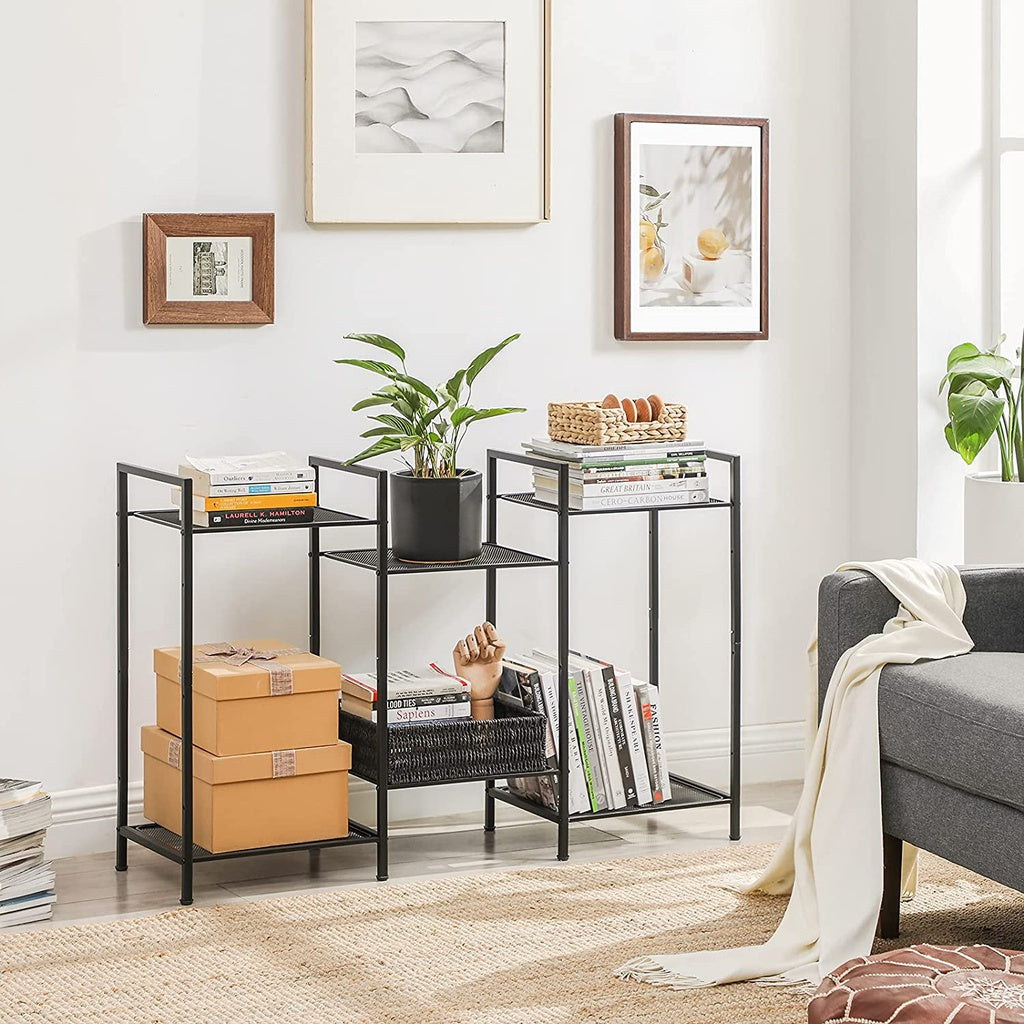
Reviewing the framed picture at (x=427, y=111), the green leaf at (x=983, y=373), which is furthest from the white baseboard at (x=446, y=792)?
the framed picture at (x=427, y=111)

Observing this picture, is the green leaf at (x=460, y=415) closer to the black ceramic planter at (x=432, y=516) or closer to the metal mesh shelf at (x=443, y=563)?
the black ceramic planter at (x=432, y=516)

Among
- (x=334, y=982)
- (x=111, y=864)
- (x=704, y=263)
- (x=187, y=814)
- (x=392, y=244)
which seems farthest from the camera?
(x=704, y=263)

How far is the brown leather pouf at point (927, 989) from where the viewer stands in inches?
73.2

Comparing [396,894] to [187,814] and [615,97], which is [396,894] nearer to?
[187,814]

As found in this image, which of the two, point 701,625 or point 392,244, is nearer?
point 392,244

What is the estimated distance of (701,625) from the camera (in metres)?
3.88

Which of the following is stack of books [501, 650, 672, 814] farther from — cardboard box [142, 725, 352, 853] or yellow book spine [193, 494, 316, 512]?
yellow book spine [193, 494, 316, 512]

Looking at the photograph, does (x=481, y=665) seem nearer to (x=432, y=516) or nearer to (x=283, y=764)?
(x=432, y=516)

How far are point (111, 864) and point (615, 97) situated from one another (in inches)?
80.3

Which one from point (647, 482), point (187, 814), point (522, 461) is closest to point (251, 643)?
point (187, 814)

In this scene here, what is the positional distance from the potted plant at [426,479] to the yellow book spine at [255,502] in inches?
4.8

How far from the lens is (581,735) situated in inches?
133

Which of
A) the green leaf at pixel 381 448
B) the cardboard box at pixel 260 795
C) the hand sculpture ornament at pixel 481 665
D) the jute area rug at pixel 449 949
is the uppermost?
the green leaf at pixel 381 448

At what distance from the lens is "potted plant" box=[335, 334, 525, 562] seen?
3143mm
